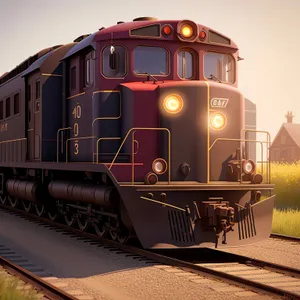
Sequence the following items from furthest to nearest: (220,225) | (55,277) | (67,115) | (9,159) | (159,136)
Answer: (9,159)
(67,115)
(159,136)
(220,225)
(55,277)

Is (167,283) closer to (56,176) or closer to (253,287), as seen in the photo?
(253,287)

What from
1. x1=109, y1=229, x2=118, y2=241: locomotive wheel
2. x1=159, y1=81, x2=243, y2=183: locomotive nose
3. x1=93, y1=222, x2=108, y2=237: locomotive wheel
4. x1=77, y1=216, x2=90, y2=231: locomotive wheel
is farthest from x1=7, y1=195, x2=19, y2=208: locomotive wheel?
x1=159, y1=81, x2=243, y2=183: locomotive nose

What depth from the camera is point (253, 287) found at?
23.4 feet

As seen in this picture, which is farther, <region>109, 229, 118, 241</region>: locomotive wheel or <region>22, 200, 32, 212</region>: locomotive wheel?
<region>22, 200, 32, 212</region>: locomotive wheel

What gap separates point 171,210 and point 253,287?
7.60 feet

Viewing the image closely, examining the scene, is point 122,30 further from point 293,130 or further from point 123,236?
point 293,130

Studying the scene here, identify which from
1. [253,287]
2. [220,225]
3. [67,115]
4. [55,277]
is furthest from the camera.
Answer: [67,115]

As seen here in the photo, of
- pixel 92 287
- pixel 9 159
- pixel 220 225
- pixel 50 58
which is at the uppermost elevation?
pixel 50 58

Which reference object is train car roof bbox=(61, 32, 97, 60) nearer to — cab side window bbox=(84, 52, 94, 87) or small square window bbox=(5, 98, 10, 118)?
cab side window bbox=(84, 52, 94, 87)

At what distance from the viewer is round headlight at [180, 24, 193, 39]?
33.2 feet

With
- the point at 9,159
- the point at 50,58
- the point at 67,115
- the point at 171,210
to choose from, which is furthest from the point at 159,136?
the point at 9,159

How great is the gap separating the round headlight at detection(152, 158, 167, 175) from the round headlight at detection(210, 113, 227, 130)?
1.22 m

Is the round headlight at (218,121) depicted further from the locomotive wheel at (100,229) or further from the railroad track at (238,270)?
the locomotive wheel at (100,229)

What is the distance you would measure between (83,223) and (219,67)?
425 cm
